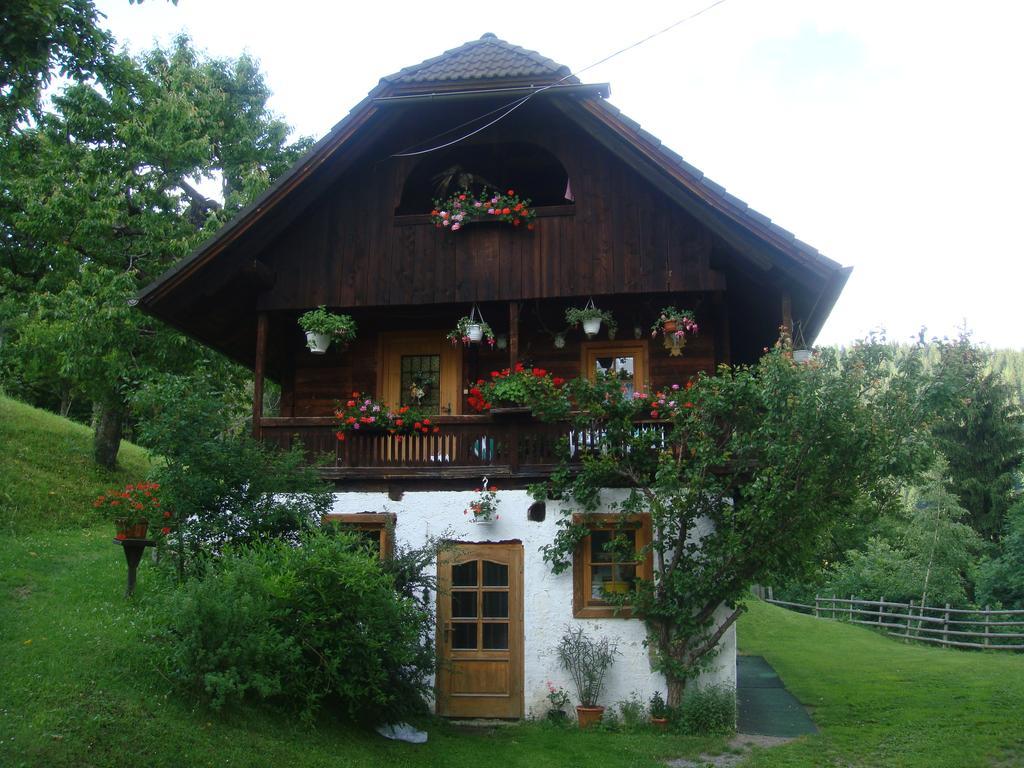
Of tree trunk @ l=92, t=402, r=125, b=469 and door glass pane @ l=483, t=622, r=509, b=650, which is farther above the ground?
tree trunk @ l=92, t=402, r=125, b=469

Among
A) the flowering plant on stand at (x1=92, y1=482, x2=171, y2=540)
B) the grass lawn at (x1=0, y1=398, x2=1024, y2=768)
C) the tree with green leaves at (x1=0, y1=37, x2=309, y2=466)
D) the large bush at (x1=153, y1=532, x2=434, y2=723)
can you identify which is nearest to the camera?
the grass lawn at (x1=0, y1=398, x2=1024, y2=768)

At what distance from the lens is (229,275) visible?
46.2 feet

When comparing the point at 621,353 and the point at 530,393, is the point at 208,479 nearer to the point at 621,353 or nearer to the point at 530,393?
the point at 530,393

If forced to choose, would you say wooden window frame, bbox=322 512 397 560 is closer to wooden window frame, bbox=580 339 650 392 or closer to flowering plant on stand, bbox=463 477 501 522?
flowering plant on stand, bbox=463 477 501 522

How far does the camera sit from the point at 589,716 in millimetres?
12109

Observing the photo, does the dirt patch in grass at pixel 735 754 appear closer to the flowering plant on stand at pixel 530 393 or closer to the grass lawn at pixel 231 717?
the grass lawn at pixel 231 717

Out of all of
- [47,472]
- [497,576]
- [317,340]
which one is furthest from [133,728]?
[47,472]

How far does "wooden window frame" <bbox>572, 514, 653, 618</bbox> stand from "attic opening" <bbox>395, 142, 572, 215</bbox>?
16.8 ft

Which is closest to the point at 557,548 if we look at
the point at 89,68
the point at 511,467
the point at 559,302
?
the point at 511,467

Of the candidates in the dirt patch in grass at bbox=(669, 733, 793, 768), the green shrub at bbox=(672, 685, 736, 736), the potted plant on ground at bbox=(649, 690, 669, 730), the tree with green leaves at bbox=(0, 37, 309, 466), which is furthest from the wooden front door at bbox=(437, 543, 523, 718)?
the tree with green leaves at bbox=(0, 37, 309, 466)

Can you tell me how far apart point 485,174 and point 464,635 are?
737 cm

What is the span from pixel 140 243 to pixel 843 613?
2370 centimetres

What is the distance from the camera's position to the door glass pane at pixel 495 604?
12.9m

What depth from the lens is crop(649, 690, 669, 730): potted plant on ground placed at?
11969mm
